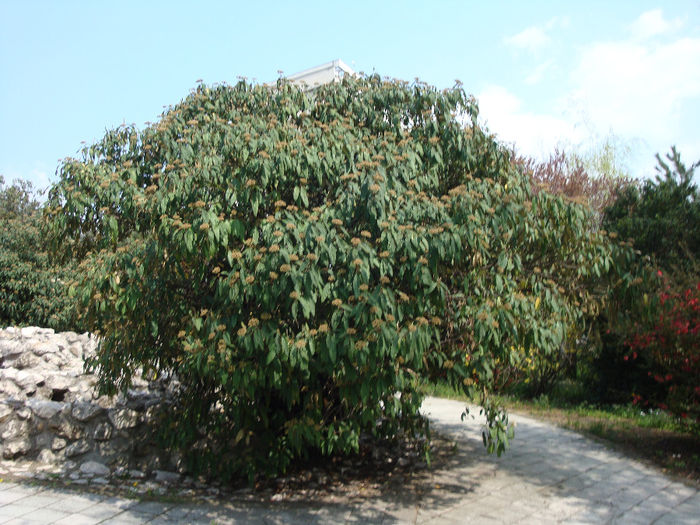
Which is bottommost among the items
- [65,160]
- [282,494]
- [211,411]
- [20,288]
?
[282,494]

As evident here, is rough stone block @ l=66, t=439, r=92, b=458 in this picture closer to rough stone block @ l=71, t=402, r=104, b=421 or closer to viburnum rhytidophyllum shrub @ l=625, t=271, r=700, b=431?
rough stone block @ l=71, t=402, r=104, b=421

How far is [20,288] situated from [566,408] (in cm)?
1181

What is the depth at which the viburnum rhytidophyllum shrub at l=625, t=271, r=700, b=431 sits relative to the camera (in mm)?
6336

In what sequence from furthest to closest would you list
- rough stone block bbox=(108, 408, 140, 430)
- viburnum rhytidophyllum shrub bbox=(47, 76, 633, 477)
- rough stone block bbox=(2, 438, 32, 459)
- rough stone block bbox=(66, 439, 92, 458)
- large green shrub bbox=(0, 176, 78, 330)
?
large green shrub bbox=(0, 176, 78, 330) → rough stone block bbox=(108, 408, 140, 430) → rough stone block bbox=(66, 439, 92, 458) → rough stone block bbox=(2, 438, 32, 459) → viburnum rhytidophyllum shrub bbox=(47, 76, 633, 477)

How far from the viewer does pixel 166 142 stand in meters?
5.68

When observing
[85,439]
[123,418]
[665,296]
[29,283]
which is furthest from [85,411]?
[29,283]

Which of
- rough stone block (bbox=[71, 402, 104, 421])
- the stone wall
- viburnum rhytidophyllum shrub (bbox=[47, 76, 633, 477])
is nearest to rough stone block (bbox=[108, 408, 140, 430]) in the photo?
the stone wall

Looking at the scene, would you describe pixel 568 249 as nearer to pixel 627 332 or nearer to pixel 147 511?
pixel 627 332

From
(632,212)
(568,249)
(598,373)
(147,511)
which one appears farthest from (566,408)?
(147,511)

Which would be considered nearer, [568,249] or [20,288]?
[568,249]

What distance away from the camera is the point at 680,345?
21.4 ft

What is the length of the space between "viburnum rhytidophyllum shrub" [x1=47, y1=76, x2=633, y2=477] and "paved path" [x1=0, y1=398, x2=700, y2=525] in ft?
2.05

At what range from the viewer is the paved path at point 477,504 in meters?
4.88

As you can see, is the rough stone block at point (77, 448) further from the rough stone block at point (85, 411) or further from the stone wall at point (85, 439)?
the rough stone block at point (85, 411)
